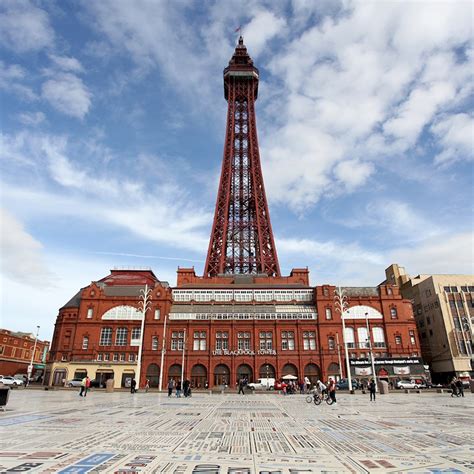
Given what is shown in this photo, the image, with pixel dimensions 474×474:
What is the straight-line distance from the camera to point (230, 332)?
2093 inches

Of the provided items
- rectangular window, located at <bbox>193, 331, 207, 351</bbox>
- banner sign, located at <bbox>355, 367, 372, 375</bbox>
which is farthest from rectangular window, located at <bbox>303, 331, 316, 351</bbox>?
rectangular window, located at <bbox>193, 331, 207, 351</bbox>

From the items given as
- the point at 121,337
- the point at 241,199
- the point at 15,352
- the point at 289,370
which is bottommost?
the point at 289,370

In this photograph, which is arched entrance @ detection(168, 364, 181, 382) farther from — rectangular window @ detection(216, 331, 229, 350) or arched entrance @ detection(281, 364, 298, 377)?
arched entrance @ detection(281, 364, 298, 377)

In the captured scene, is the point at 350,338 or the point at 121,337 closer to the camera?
the point at 350,338

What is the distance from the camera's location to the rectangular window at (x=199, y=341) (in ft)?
172

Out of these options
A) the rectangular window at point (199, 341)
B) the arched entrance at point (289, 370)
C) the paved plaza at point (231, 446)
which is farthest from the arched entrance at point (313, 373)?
the paved plaza at point (231, 446)

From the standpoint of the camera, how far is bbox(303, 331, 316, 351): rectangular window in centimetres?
5231

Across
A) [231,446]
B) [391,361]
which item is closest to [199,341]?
[391,361]

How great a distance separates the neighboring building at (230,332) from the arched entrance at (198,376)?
130 millimetres

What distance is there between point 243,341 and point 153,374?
1356 centimetres

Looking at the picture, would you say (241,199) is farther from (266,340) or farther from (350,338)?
(350,338)

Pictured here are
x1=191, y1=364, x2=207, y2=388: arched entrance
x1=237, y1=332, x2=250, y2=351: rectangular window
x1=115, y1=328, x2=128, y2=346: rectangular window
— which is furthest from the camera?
x1=115, y1=328, x2=128, y2=346: rectangular window

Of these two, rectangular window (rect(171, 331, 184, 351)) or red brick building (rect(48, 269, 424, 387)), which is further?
rectangular window (rect(171, 331, 184, 351))

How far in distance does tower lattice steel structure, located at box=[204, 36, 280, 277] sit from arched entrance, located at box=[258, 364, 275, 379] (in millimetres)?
19662
